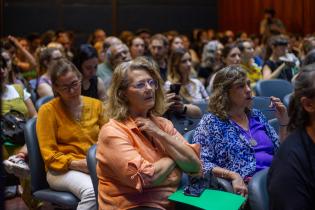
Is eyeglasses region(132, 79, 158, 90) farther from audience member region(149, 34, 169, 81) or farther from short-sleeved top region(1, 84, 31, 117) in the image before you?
Result: audience member region(149, 34, 169, 81)

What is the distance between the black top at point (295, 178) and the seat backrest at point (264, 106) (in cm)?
183

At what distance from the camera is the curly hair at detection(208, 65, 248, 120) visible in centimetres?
314

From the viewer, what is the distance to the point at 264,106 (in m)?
3.85

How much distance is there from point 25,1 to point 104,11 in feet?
5.88

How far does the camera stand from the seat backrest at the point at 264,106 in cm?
377

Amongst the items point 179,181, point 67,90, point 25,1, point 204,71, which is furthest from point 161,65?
point 25,1

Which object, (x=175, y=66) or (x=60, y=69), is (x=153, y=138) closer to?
(x=60, y=69)

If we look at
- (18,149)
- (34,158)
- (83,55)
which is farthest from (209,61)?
(34,158)

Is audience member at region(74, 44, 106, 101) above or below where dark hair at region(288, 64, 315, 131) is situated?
below

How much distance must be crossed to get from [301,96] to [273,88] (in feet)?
10.8

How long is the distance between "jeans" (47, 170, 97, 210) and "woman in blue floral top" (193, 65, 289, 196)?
2.16 feet

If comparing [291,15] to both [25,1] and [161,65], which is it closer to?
[25,1]

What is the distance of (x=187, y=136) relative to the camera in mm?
3111

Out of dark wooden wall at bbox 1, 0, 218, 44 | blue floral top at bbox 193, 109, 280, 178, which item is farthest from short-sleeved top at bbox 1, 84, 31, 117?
dark wooden wall at bbox 1, 0, 218, 44
